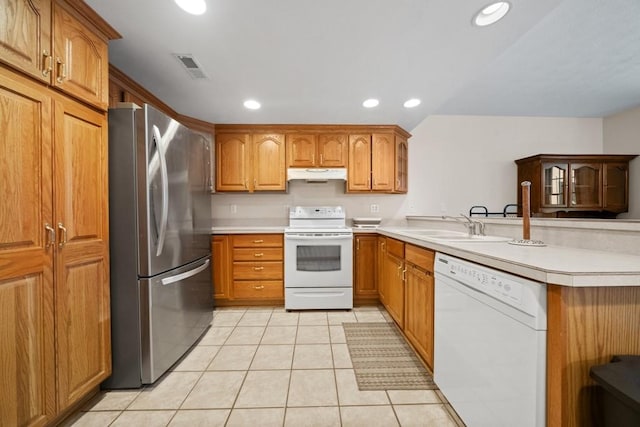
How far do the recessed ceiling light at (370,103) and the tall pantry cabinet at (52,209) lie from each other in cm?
207

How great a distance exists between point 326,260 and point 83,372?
83.5 inches

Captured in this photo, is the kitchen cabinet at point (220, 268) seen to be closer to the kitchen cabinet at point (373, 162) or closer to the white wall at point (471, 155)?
the kitchen cabinet at point (373, 162)

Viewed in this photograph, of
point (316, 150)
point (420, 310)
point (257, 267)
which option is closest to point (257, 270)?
point (257, 267)

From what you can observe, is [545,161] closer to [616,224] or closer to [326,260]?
[616,224]

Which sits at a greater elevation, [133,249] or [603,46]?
[603,46]

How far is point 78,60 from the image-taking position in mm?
1395

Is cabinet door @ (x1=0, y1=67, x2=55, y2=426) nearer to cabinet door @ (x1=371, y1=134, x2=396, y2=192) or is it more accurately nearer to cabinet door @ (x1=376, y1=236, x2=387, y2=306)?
cabinet door @ (x1=376, y1=236, x2=387, y2=306)

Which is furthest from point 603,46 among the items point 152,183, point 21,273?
point 21,273

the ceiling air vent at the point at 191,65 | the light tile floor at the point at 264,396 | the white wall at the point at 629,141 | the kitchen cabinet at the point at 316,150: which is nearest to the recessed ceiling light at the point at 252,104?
the ceiling air vent at the point at 191,65

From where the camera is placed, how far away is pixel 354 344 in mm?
2195

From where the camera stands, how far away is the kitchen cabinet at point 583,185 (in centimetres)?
376

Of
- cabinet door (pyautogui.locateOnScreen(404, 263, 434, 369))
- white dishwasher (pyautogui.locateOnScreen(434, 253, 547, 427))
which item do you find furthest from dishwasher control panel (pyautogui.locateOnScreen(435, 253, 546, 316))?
cabinet door (pyautogui.locateOnScreen(404, 263, 434, 369))

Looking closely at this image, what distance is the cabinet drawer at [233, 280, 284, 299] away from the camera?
3.06 m

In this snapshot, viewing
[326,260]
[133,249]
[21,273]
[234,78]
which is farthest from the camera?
[326,260]
